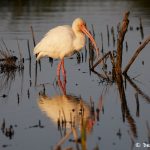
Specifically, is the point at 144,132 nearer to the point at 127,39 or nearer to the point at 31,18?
the point at 127,39

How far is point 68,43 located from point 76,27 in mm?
602

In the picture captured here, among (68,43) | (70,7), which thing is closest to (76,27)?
(68,43)

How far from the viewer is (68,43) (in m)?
13.8

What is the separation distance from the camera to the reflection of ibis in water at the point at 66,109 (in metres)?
9.73

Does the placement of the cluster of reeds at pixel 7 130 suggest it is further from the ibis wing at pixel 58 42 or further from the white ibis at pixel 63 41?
the ibis wing at pixel 58 42

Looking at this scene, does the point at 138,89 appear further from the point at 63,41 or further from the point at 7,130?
the point at 7,130

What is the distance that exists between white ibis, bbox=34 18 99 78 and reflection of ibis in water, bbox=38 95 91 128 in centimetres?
199

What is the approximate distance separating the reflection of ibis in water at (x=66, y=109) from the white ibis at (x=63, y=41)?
6.54 ft

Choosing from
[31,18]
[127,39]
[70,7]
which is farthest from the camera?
[70,7]

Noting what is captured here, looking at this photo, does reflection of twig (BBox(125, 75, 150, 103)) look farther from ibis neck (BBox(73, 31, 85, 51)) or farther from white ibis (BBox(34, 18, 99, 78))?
white ibis (BBox(34, 18, 99, 78))

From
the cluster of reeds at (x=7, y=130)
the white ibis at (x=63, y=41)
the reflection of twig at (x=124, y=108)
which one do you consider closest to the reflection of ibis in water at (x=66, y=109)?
the reflection of twig at (x=124, y=108)

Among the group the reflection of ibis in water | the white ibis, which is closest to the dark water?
the reflection of ibis in water

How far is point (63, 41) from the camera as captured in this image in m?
13.8

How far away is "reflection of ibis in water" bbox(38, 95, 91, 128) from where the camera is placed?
31.9ft
